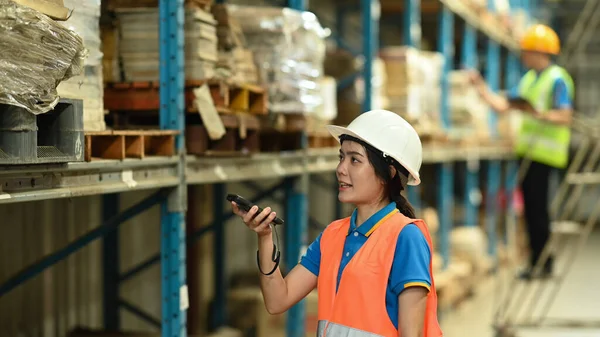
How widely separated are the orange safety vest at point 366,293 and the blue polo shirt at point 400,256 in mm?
24

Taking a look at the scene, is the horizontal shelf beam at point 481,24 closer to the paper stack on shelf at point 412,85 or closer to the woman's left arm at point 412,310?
the paper stack on shelf at point 412,85

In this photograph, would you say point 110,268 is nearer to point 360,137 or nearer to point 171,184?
point 171,184

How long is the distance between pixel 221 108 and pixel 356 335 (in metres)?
2.07

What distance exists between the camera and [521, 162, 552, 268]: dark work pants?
9.08 meters

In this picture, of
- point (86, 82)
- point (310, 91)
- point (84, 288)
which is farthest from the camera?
point (84, 288)

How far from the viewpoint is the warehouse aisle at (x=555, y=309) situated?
8.79 m

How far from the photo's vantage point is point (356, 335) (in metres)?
3.26

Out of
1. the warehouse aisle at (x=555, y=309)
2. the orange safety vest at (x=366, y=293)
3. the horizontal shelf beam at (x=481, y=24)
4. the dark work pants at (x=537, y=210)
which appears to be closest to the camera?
the orange safety vest at (x=366, y=293)

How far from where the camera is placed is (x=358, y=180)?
3.41 metres

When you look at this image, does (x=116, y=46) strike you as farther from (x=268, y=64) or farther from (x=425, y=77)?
(x=425, y=77)

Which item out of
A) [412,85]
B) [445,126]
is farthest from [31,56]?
[445,126]

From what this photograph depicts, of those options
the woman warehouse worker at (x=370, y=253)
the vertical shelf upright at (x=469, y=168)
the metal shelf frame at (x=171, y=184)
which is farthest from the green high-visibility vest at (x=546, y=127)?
the woman warehouse worker at (x=370, y=253)

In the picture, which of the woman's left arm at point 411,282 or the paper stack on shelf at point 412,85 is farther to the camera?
the paper stack on shelf at point 412,85

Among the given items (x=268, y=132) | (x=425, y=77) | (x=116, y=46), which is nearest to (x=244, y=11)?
(x=268, y=132)
